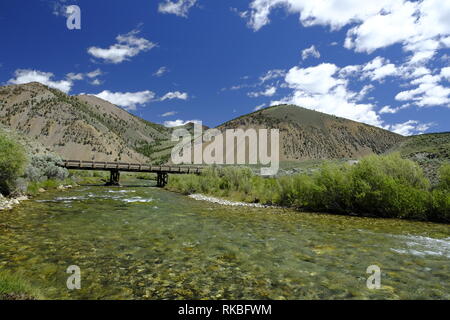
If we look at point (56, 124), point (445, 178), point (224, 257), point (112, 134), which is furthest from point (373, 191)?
point (112, 134)

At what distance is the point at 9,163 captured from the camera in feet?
59.0

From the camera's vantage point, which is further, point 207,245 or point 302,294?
point 207,245

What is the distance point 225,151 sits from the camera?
352ft

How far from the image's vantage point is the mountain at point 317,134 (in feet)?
361

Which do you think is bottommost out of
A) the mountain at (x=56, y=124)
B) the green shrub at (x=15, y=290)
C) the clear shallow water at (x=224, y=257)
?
the clear shallow water at (x=224, y=257)

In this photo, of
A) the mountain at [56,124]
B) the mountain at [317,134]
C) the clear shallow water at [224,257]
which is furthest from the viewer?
the mountain at [317,134]

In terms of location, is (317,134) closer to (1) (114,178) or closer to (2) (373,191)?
(1) (114,178)

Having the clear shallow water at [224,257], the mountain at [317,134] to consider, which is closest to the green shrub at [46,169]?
the clear shallow water at [224,257]

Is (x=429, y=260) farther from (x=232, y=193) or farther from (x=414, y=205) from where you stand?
(x=232, y=193)

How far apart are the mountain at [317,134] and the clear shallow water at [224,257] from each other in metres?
93.4

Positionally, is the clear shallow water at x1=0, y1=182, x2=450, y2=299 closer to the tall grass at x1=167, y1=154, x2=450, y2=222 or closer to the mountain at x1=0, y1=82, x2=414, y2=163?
the tall grass at x1=167, y1=154, x2=450, y2=222

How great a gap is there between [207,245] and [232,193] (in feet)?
55.6

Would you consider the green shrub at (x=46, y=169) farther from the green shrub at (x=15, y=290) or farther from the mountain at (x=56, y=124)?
the mountain at (x=56, y=124)

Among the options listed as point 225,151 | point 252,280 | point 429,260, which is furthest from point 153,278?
point 225,151
